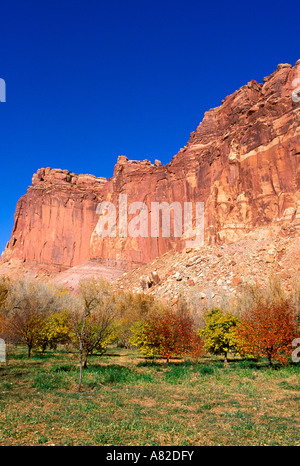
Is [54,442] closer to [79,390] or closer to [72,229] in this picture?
[79,390]

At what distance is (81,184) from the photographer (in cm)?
12094

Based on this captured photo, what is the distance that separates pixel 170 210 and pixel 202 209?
46.9 ft

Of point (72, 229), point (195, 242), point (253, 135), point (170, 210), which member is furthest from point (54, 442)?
point (72, 229)

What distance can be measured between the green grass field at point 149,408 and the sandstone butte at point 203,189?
123ft

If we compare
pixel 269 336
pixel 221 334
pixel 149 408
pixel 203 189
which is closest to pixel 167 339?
pixel 221 334

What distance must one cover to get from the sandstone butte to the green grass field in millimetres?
37533

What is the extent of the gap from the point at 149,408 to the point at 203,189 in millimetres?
69282

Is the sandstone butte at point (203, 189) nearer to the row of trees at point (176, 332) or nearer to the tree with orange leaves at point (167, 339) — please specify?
the row of trees at point (176, 332)

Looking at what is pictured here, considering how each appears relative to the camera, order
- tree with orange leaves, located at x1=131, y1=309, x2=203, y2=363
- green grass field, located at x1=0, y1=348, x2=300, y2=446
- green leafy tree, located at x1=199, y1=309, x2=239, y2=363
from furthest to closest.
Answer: green leafy tree, located at x1=199, y1=309, x2=239, y2=363
tree with orange leaves, located at x1=131, y1=309, x2=203, y2=363
green grass field, located at x1=0, y1=348, x2=300, y2=446

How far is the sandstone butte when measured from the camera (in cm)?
5519

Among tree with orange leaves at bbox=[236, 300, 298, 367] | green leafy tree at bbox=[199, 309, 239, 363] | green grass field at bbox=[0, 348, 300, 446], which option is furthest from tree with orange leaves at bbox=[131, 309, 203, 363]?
green grass field at bbox=[0, 348, 300, 446]

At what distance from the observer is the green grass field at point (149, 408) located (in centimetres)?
725

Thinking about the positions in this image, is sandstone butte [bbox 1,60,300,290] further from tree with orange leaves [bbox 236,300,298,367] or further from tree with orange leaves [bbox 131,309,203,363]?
tree with orange leaves [bbox 131,309,203,363]

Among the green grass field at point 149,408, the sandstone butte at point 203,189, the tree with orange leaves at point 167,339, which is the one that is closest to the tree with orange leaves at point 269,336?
the green grass field at point 149,408
